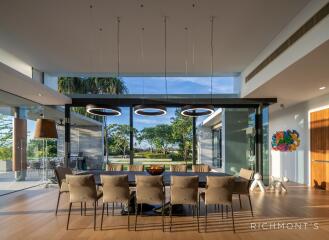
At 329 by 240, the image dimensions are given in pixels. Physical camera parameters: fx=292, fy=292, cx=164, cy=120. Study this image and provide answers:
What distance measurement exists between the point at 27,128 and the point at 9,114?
96cm

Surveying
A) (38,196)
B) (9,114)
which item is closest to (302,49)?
(38,196)

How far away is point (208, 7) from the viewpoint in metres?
4.91

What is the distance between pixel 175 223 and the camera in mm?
4965

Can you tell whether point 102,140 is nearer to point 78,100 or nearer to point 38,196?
point 78,100

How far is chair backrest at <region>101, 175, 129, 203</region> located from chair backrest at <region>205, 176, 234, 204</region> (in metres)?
1.35

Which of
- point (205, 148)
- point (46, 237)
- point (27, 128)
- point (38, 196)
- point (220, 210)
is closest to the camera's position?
point (46, 237)

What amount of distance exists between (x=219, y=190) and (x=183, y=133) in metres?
5.29

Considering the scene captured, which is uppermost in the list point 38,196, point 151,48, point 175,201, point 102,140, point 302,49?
point 151,48

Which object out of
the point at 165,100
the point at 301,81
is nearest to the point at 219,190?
the point at 301,81

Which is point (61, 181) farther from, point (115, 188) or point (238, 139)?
point (238, 139)

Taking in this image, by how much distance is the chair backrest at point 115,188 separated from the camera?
479cm

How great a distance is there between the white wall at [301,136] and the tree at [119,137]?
5.68m

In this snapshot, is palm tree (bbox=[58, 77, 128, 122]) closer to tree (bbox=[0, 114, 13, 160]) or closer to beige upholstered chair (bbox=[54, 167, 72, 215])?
tree (bbox=[0, 114, 13, 160])

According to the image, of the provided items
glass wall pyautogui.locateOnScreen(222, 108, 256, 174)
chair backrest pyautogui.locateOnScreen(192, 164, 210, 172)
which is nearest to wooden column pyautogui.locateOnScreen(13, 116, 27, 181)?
chair backrest pyautogui.locateOnScreen(192, 164, 210, 172)
